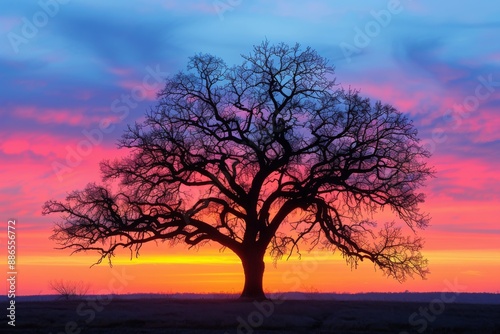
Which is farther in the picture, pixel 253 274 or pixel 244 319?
pixel 253 274

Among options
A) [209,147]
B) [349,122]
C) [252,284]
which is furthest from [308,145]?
[252,284]

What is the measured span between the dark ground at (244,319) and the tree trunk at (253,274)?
18.4ft

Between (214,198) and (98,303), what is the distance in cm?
972

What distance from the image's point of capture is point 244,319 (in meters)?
35.8

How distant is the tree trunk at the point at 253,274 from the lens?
4766 centimetres

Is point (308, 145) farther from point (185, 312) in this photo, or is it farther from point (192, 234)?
point (185, 312)

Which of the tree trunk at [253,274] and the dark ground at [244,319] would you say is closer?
the dark ground at [244,319]

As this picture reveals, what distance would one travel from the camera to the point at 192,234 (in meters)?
48.6

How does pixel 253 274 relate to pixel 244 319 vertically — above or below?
above

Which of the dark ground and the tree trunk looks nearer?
the dark ground

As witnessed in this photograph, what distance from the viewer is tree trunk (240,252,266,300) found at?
47656 millimetres

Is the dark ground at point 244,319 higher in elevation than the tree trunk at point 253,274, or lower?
lower

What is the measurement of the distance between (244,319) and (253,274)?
12.3 metres

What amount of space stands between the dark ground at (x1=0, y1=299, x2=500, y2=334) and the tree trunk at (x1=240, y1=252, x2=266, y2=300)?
5603 millimetres
